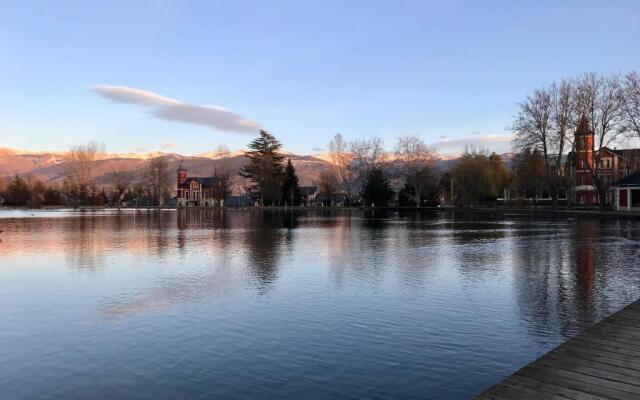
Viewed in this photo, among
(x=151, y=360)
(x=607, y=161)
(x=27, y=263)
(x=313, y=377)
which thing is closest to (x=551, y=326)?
(x=313, y=377)

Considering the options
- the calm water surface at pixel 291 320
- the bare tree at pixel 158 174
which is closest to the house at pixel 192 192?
the bare tree at pixel 158 174

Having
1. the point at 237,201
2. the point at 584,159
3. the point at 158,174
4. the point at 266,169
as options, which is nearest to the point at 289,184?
the point at 266,169

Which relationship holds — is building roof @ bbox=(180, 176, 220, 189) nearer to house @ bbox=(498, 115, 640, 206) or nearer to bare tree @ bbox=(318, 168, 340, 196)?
bare tree @ bbox=(318, 168, 340, 196)

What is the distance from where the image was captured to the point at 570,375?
5.91 meters

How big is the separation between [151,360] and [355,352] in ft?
10.9

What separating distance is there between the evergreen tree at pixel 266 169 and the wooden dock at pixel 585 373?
10178 cm

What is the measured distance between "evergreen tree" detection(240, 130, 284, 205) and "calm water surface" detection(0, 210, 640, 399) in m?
87.4

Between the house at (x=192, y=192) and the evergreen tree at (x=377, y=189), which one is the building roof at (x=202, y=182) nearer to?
the house at (x=192, y=192)

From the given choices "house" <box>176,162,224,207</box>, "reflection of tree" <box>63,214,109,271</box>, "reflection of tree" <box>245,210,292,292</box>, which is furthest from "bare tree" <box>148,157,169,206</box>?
"reflection of tree" <box>245,210,292,292</box>

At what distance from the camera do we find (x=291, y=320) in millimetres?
10789

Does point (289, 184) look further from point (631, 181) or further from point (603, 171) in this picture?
point (631, 181)

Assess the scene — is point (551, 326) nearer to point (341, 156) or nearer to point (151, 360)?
point (151, 360)

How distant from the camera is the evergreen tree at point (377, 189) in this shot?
4235 inches

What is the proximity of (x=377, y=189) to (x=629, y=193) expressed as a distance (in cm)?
5474
